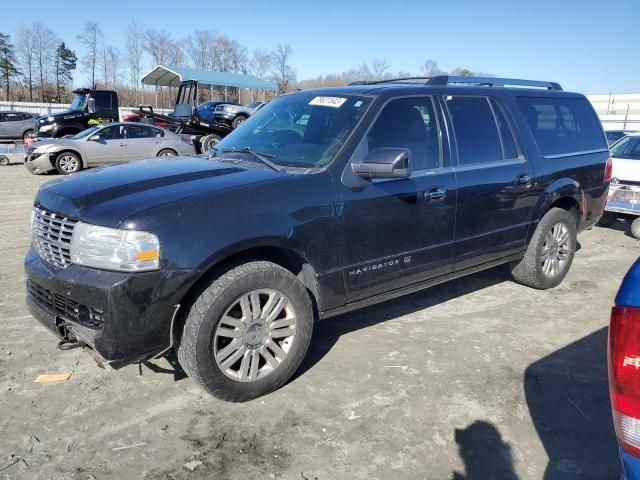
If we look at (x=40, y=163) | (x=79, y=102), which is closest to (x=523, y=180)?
(x=40, y=163)

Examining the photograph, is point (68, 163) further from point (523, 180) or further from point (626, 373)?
point (626, 373)

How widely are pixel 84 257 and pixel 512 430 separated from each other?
2604 millimetres

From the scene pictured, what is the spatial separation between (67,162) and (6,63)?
53.6m

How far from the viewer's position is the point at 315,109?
3.94 meters

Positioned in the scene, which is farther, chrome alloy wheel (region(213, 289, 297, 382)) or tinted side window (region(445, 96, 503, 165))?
tinted side window (region(445, 96, 503, 165))

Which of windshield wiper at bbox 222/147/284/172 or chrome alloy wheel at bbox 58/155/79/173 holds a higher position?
windshield wiper at bbox 222/147/284/172

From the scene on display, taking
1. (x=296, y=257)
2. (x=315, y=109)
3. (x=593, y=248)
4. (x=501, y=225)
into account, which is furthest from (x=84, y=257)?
(x=593, y=248)

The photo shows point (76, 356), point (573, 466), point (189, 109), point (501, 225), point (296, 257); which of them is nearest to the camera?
point (573, 466)

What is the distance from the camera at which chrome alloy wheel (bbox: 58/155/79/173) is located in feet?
44.2

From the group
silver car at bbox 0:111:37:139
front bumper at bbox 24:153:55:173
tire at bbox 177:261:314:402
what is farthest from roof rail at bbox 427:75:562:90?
silver car at bbox 0:111:37:139

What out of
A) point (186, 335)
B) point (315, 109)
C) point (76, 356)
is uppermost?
point (315, 109)

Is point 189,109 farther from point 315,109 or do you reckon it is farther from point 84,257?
point 84,257

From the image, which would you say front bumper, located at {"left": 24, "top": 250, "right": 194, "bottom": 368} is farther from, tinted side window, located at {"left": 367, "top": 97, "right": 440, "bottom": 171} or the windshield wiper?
tinted side window, located at {"left": 367, "top": 97, "right": 440, "bottom": 171}

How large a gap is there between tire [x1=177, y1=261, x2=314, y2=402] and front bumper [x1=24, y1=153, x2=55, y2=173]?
12412mm
